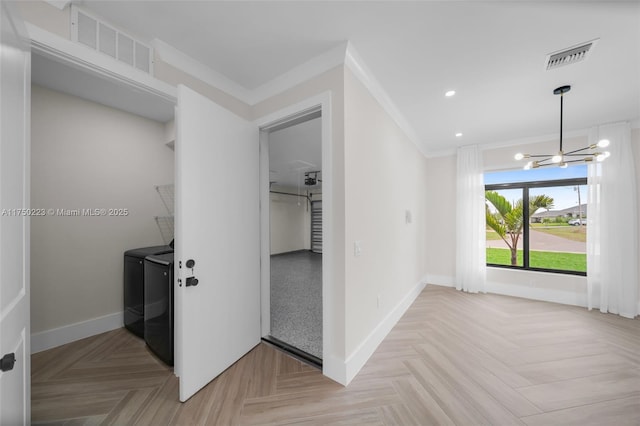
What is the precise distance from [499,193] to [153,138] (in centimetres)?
572

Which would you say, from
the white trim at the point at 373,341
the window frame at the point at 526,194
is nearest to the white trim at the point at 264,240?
the white trim at the point at 373,341

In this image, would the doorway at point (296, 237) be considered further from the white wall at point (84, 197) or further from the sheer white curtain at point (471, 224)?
the sheer white curtain at point (471, 224)

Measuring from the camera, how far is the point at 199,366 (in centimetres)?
163

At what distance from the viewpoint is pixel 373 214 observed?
2246 mm

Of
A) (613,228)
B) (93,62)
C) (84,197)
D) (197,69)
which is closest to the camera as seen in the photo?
(93,62)

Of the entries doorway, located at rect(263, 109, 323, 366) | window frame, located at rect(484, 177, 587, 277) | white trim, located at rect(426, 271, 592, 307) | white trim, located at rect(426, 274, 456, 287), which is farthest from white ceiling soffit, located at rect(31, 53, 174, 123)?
white trim, located at rect(426, 271, 592, 307)

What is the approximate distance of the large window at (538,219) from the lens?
3592 mm

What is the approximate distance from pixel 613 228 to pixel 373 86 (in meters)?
3.97

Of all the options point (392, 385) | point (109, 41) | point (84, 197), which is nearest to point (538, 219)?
point (392, 385)

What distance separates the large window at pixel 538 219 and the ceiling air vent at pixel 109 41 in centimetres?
517

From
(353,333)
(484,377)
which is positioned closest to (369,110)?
(353,333)

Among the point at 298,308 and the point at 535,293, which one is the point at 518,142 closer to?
the point at 535,293

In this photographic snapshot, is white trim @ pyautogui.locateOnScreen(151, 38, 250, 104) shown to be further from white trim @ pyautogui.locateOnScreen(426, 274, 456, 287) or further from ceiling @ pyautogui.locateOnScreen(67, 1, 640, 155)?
white trim @ pyautogui.locateOnScreen(426, 274, 456, 287)

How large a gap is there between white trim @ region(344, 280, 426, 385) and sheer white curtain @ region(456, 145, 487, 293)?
1461 mm
